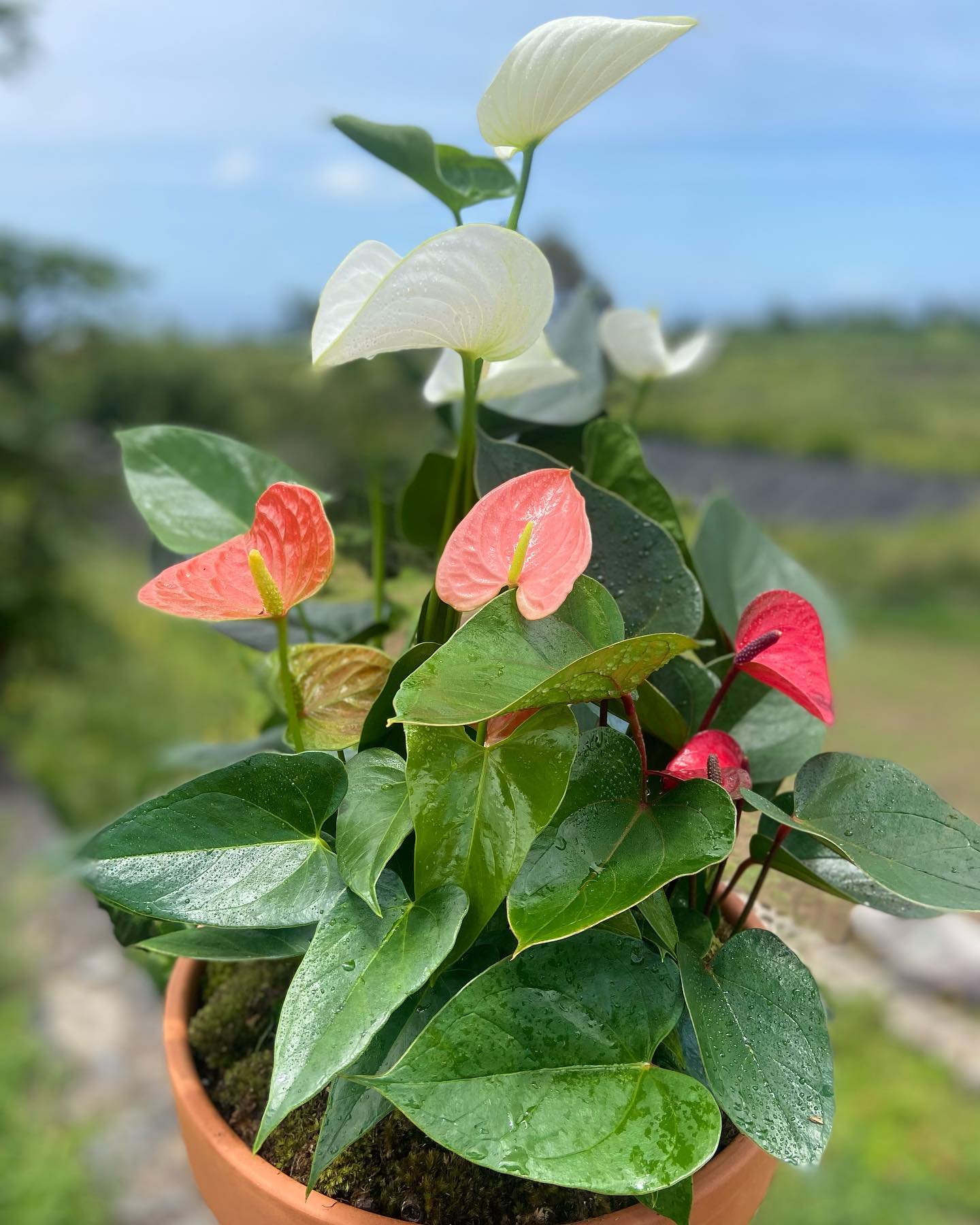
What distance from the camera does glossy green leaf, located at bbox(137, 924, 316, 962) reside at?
412 millimetres

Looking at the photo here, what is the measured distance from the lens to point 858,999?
160cm

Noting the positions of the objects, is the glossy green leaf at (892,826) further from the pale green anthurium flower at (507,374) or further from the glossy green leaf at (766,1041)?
the pale green anthurium flower at (507,374)

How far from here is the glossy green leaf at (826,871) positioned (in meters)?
0.42

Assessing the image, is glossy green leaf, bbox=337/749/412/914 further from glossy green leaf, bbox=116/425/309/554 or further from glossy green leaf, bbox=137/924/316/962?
glossy green leaf, bbox=116/425/309/554

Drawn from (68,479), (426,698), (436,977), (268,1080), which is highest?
(426,698)

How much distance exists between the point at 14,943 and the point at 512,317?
1877 millimetres

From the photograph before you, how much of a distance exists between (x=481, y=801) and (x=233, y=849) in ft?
0.34

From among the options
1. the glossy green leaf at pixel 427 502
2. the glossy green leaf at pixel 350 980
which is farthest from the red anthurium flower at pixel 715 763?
the glossy green leaf at pixel 427 502

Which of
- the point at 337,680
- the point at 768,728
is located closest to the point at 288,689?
the point at 337,680

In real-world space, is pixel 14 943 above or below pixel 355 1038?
below

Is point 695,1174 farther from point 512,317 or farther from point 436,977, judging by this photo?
point 512,317

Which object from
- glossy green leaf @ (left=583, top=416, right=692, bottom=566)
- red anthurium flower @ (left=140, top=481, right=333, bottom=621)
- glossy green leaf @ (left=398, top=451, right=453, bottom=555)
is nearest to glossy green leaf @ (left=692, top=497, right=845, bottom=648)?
glossy green leaf @ (left=583, top=416, right=692, bottom=566)

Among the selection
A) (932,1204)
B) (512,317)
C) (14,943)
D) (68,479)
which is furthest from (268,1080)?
(68,479)

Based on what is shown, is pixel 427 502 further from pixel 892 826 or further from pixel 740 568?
pixel 892 826
